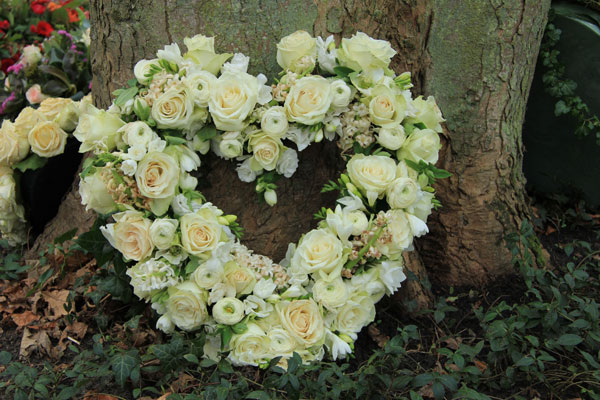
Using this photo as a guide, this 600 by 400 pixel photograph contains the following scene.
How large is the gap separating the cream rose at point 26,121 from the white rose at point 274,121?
1311 mm

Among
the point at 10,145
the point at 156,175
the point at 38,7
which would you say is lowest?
the point at 38,7

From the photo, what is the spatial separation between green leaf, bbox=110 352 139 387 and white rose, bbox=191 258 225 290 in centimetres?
35

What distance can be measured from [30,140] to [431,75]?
1.93 meters

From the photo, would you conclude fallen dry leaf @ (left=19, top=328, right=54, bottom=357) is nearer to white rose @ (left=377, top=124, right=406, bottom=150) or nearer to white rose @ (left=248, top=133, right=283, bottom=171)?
white rose @ (left=248, top=133, right=283, bottom=171)

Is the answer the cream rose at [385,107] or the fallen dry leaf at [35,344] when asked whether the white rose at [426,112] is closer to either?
the cream rose at [385,107]

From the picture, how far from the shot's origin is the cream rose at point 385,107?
7.52 ft

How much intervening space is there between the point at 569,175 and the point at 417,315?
1580 millimetres

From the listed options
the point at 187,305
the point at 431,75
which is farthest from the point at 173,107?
the point at 431,75

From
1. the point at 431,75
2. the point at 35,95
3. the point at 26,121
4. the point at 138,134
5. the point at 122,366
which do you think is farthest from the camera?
the point at 35,95

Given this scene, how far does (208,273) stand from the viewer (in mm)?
2176

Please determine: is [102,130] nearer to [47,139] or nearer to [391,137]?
[47,139]

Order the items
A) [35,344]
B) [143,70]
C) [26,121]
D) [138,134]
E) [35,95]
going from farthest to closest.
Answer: [35,95] → [26,121] → [35,344] → [143,70] → [138,134]

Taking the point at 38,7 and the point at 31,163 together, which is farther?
the point at 38,7

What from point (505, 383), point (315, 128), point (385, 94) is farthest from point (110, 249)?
point (505, 383)
